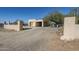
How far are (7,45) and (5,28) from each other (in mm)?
248

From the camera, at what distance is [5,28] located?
4.57 meters

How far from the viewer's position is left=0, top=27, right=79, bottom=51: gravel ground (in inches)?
179

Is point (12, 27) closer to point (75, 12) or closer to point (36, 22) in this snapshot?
point (36, 22)

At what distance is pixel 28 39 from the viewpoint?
180 inches

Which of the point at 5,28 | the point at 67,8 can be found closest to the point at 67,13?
the point at 67,8

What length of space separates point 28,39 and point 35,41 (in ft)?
0.35

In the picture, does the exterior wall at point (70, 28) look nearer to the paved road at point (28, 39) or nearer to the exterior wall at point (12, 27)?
the paved road at point (28, 39)

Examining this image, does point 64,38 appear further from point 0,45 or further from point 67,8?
point 0,45

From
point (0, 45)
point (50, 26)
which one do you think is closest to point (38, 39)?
point (50, 26)

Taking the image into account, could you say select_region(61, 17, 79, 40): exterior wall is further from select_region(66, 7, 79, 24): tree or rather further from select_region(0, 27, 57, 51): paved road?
select_region(0, 27, 57, 51): paved road

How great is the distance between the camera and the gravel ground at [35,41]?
4.56 metres

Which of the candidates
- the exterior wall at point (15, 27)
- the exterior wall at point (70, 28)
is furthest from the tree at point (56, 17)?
the exterior wall at point (15, 27)
